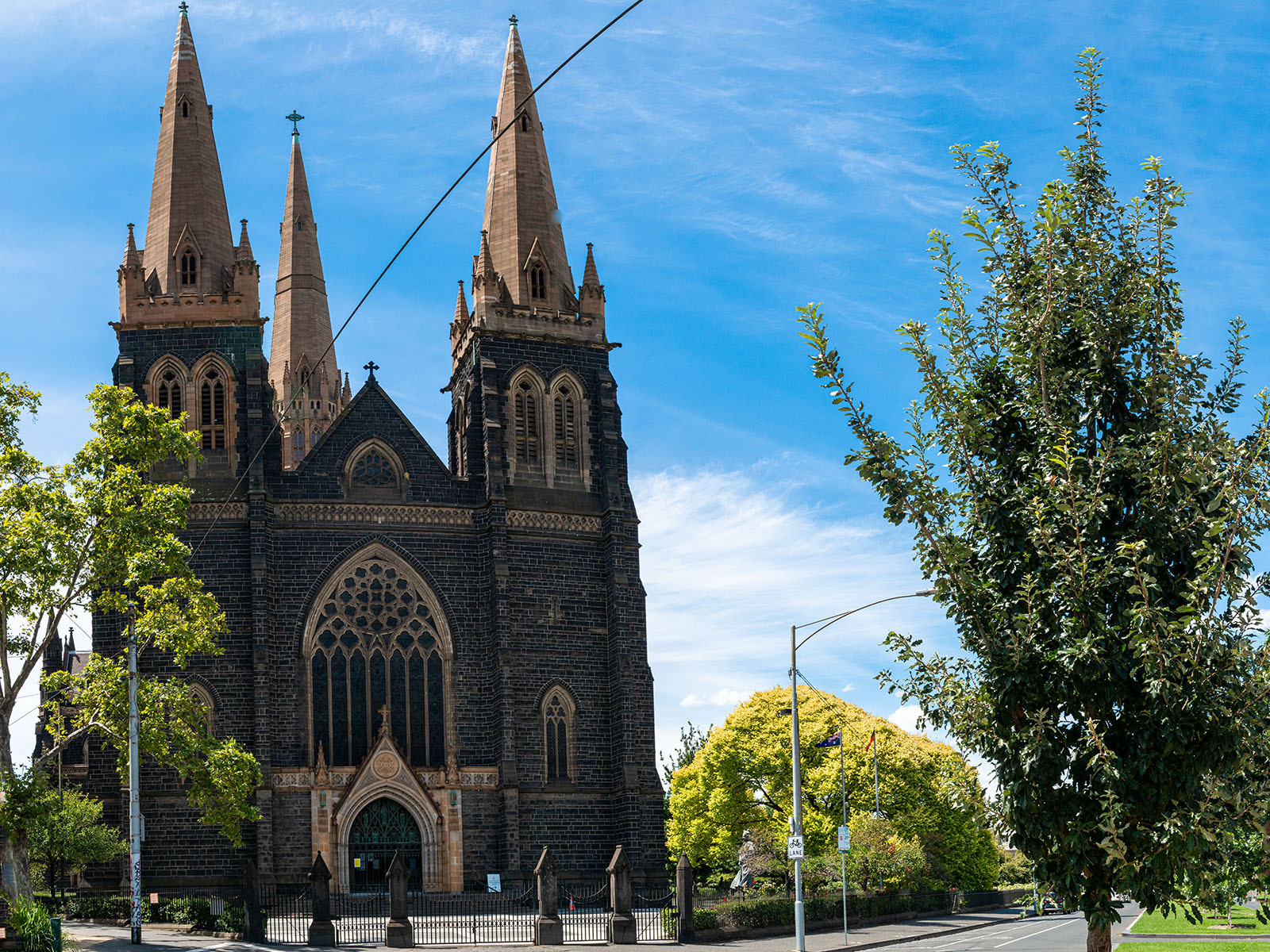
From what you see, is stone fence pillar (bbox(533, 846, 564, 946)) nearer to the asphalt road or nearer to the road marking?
the asphalt road

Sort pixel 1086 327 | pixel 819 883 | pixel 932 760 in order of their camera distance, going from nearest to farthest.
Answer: pixel 1086 327 → pixel 819 883 → pixel 932 760

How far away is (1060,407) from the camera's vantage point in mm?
11227

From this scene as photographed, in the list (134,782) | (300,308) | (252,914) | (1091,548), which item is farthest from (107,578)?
(300,308)

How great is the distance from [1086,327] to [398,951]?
26.9 metres

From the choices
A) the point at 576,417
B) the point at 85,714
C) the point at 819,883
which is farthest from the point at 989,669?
the point at 576,417

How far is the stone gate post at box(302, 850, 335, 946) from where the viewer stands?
112 ft

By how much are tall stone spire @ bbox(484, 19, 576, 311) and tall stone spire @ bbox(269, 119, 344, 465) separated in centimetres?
2342

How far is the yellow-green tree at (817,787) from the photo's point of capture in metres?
56.1

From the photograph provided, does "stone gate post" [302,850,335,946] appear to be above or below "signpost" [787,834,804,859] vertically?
below

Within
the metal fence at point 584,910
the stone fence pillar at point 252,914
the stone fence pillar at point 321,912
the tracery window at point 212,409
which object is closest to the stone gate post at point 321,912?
the stone fence pillar at point 321,912

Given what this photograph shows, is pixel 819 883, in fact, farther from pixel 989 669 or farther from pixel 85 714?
pixel 989 669

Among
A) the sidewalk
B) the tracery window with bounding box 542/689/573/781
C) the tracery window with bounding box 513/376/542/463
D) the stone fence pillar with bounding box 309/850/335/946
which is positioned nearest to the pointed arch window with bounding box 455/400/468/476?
the tracery window with bounding box 513/376/542/463

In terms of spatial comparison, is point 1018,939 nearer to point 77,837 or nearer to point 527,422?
point 527,422

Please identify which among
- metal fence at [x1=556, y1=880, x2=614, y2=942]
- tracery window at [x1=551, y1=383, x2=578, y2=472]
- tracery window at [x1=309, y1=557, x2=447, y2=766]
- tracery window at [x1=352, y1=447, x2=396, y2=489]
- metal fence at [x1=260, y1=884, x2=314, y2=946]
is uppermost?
tracery window at [x1=551, y1=383, x2=578, y2=472]
